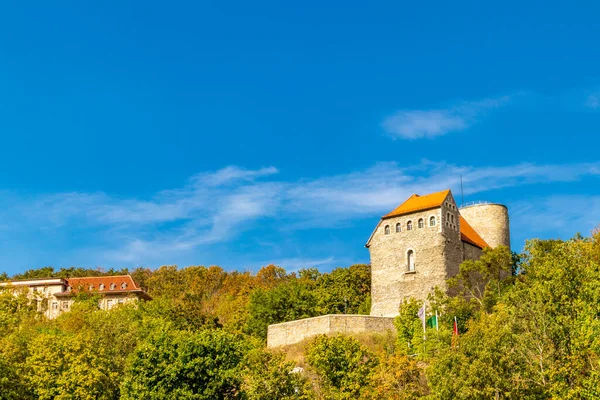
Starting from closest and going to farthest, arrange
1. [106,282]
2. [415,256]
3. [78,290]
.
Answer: [415,256]
[78,290]
[106,282]

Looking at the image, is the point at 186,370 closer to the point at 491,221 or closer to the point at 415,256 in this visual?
the point at 415,256

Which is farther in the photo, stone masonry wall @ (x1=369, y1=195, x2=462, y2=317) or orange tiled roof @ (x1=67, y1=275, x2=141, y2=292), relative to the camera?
orange tiled roof @ (x1=67, y1=275, x2=141, y2=292)

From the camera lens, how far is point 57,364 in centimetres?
4231

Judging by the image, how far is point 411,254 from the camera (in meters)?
60.0

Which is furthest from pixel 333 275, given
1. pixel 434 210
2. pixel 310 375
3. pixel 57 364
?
pixel 57 364

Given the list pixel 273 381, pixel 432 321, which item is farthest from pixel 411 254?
pixel 273 381

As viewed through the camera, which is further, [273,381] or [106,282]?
[106,282]

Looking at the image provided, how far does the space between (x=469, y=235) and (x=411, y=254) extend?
22.4ft

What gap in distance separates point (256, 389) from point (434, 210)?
87.0 feet

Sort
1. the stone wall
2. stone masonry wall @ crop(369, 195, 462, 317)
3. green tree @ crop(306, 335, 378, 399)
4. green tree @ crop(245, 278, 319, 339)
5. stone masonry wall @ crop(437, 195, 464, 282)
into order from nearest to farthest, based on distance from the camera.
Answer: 1. green tree @ crop(306, 335, 378, 399)
2. the stone wall
3. stone masonry wall @ crop(369, 195, 462, 317)
4. stone masonry wall @ crop(437, 195, 464, 282)
5. green tree @ crop(245, 278, 319, 339)

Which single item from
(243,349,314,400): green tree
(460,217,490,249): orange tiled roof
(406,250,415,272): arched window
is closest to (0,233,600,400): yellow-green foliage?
(243,349,314,400): green tree

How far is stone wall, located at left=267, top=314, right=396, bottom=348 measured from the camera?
53656mm

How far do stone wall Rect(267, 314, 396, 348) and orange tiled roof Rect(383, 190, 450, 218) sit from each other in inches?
378

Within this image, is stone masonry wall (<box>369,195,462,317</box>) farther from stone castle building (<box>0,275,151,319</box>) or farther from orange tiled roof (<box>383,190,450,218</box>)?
stone castle building (<box>0,275,151,319</box>)
